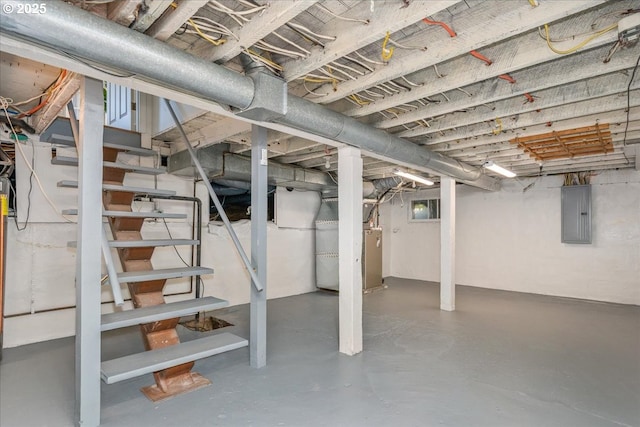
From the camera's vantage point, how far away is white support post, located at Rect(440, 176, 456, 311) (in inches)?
Result: 183

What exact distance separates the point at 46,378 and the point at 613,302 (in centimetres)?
719

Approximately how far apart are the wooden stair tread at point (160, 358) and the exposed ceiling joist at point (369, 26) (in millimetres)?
1947

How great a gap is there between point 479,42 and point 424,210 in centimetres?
584

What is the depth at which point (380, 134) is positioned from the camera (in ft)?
9.98

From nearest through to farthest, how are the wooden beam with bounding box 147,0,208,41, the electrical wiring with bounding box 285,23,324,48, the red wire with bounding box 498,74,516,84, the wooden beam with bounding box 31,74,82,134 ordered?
the wooden beam with bounding box 147,0,208,41
the electrical wiring with bounding box 285,23,324,48
the wooden beam with bounding box 31,74,82,134
the red wire with bounding box 498,74,516,84

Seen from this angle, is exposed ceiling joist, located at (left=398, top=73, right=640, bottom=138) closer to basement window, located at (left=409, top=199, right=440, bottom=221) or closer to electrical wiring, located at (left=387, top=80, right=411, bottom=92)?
electrical wiring, located at (left=387, top=80, right=411, bottom=92)

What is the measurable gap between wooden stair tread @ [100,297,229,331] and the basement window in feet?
18.8

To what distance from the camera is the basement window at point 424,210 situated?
7141 mm

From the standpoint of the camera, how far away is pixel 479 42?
1.76 meters

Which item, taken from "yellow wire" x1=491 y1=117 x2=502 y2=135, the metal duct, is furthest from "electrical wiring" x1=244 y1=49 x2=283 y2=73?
"yellow wire" x1=491 y1=117 x2=502 y2=135

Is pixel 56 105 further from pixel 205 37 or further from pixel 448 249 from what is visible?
pixel 448 249

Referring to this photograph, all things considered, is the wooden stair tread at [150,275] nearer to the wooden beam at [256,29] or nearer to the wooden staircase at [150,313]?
the wooden staircase at [150,313]

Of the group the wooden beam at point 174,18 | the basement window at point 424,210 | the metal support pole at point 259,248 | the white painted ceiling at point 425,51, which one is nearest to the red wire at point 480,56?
the white painted ceiling at point 425,51

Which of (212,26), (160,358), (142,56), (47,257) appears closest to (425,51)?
(212,26)
